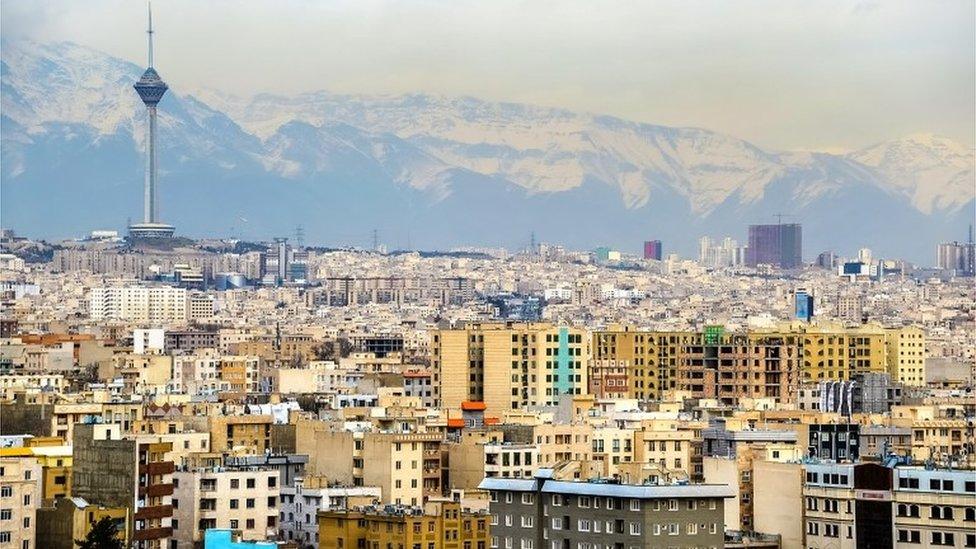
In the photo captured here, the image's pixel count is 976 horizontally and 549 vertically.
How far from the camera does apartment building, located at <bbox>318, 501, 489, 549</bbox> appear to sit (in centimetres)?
3275

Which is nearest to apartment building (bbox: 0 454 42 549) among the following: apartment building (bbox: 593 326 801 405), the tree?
the tree

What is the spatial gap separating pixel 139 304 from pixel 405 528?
132m

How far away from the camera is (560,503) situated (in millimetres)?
29531

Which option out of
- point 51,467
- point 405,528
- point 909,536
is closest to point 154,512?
point 51,467

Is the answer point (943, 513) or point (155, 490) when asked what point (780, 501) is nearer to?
point (943, 513)

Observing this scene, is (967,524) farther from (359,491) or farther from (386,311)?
(386,311)

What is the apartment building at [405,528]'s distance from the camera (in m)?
32.8

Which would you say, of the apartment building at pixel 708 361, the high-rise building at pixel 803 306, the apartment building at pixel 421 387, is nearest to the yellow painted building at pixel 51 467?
the apartment building at pixel 421 387

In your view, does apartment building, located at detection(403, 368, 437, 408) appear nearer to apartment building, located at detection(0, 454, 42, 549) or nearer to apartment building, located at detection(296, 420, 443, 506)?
apartment building, located at detection(296, 420, 443, 506)

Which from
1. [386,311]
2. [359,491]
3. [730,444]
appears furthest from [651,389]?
[386,311]

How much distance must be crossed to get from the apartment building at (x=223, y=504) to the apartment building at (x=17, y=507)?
2338 millimetres

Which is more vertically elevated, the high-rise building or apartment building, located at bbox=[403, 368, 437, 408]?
the high-rise building

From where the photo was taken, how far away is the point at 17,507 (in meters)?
32.8

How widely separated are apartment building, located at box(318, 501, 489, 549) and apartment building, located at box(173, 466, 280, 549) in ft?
6.28
